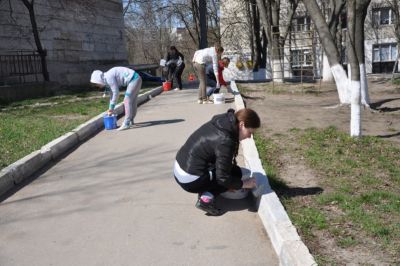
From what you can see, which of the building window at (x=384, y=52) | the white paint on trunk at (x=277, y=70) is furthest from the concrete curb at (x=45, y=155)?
the building window at (x=384, y=52)

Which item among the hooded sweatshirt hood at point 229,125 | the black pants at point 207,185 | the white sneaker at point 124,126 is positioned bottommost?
the black pants at point 207,185

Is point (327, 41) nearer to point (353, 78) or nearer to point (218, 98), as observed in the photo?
point (353, 78)

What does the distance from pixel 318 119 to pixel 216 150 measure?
610 cm

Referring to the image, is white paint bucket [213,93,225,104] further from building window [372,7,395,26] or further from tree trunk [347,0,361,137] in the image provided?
building window [372,7,395,26]

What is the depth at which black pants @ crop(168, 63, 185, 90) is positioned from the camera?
57.2 ft

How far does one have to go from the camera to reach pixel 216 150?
4.41 metres

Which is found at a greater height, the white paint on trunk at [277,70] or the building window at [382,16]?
the building window at [382,16]

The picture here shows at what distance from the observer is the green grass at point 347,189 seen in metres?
3.90

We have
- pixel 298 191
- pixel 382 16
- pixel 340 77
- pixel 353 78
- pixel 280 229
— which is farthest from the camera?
pixel 382 16

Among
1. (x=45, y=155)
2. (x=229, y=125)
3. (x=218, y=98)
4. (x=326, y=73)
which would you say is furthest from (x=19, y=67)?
(x=229, y=125)

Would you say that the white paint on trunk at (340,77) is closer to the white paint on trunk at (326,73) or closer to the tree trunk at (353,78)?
the tree trunk at (353,78)

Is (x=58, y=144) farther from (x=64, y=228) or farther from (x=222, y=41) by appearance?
(x=222, y=41)

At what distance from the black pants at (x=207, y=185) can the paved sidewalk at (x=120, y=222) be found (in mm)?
239

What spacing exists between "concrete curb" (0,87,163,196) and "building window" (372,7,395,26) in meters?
41.6
